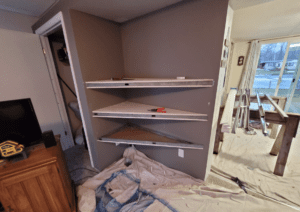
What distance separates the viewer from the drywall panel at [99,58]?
1163 millimetres

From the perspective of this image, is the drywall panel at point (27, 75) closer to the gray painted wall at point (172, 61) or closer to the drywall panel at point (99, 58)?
the gray painted wall at point (172, 61)

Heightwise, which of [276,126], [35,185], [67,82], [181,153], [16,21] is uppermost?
[16,21]

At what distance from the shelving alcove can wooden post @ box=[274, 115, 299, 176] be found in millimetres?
1197

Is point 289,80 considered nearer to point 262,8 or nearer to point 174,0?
point 262,8

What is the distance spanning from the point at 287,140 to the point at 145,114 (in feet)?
5.96

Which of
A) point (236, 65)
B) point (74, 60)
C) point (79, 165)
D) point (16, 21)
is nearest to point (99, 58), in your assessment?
point (74, 60)

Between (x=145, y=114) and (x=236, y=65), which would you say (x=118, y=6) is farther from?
(x=236, y=65)

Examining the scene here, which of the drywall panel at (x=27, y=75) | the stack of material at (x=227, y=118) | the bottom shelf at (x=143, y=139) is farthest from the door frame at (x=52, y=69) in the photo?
the stack of material at (x=227, y=118)

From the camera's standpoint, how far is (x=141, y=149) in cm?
182

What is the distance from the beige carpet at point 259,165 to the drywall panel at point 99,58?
1.70 metres

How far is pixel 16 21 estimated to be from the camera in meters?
1.56

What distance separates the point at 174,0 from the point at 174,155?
5.12 ft

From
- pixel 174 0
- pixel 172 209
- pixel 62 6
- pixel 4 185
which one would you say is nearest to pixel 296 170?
pixel 172 209

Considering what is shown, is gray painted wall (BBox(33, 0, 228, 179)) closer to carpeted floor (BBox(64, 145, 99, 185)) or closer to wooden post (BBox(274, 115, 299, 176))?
carpeted floor (BBox(64, 145, 99, 185))
